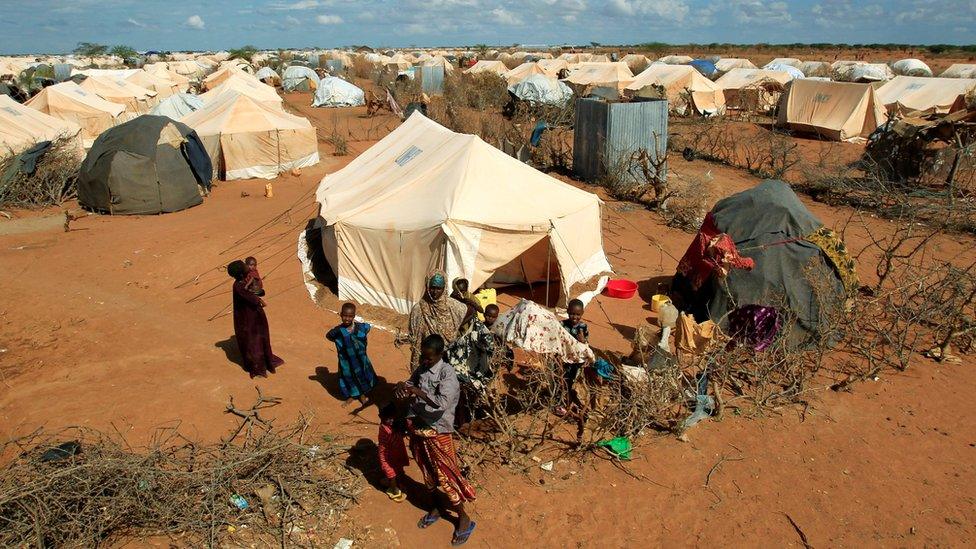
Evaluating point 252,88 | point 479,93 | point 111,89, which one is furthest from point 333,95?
point 111,89

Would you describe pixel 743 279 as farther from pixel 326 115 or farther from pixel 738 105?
pixel 326 115

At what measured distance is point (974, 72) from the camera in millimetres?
33938

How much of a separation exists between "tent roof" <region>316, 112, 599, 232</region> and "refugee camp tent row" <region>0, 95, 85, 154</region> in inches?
418

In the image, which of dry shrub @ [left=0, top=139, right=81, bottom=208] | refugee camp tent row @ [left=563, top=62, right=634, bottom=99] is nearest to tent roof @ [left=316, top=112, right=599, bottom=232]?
dry shrub @ [left=0, top=139, right=81, bottom=208]

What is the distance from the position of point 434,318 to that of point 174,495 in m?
2.44

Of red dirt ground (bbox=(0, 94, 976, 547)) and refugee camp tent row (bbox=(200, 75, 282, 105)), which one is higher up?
refugee camp tent row (bbox=(200, 75, 282, 105))

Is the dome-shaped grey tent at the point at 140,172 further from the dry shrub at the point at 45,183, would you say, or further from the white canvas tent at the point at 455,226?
the white canvas tent at the point at 455,226

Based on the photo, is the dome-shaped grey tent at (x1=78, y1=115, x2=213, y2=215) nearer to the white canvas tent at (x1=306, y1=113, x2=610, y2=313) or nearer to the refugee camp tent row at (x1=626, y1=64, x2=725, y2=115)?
the white canvas tent at (x1=306, y1=113, x2=610, y2=313)

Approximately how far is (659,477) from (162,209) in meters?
13.0

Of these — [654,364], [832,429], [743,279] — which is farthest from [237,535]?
[743,279]

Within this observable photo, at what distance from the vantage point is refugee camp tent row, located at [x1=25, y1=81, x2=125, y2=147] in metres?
19.8

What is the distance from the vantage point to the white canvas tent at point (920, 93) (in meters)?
22.0

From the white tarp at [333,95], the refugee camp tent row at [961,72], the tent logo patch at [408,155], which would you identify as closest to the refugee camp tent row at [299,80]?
the white tarp at [333,95]

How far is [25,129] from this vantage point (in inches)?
639
